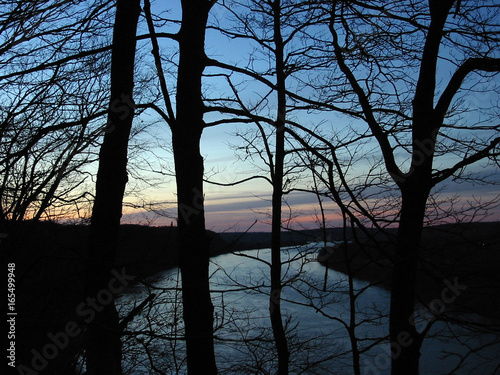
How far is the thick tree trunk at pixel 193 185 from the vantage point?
3348 mm

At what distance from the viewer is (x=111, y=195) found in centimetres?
362

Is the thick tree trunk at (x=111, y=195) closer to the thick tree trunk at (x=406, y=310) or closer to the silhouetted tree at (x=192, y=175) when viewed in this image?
the silhouetted tree at (x=192, y=175)

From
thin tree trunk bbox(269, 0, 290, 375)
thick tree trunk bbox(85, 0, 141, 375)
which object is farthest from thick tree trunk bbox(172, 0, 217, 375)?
thin tree trunk bbox(269, 0, 290, 375)

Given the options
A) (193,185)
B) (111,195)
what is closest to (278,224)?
(193,185)

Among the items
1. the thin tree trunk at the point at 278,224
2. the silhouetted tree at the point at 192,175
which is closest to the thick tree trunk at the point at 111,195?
the silhouetted tree at the point at 192,175

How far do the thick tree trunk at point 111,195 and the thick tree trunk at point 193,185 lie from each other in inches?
19.9

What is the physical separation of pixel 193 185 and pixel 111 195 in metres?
0.77

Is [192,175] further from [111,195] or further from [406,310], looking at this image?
[406,310]

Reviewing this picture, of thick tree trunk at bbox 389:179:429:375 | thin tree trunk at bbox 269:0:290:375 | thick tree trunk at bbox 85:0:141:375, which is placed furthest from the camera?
thin tree trunk at bbox 269:0:290:375

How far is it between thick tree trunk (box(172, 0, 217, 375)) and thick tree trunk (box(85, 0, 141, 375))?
1.66ft

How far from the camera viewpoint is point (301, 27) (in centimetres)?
573

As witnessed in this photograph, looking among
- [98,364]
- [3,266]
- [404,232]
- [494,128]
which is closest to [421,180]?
[404,232]

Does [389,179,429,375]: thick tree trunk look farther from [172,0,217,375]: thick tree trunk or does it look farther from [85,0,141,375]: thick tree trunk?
[85,0,141,375]: thick tree trunk

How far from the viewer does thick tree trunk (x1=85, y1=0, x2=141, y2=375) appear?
10.8ft
